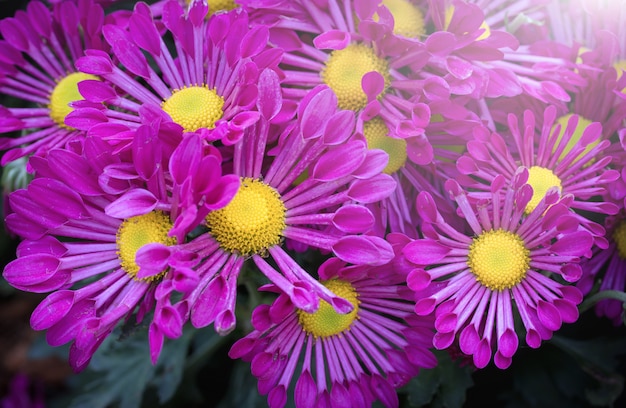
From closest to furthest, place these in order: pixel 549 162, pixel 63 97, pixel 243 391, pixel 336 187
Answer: pixel 336 187, pixel 549 162, pixel 63 97, pixel 243 391

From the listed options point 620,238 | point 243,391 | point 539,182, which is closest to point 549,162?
point 539,182

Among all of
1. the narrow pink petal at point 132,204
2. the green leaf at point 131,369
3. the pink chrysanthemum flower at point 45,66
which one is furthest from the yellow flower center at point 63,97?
the green leaf at point 131,369

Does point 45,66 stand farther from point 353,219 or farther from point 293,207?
point 353,219

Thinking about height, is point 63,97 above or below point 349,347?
above

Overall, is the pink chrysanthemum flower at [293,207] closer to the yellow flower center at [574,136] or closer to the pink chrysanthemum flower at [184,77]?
the pink chrysanthemum flower at [184,77]

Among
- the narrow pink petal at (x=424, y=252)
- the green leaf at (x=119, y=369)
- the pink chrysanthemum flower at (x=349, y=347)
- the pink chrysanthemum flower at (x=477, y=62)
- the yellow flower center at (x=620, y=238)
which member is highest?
the pink chrysanthemum flower at (x=477, y=62)

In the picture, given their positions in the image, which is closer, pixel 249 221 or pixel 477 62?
pixel 249 221

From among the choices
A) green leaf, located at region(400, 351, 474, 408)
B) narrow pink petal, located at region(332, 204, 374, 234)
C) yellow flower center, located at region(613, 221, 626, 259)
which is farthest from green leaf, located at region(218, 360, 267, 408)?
yellow flower center, located at region(613, 221, 626, 259)
